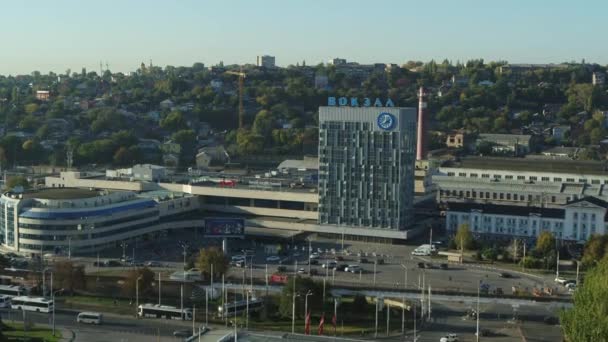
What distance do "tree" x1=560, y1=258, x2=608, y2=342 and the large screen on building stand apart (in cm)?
1574

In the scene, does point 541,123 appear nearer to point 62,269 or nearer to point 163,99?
point 163,99

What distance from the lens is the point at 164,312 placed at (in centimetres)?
2511

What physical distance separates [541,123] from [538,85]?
14675mm

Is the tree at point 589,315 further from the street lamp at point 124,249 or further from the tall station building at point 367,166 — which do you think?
the street lamp at point 124,249

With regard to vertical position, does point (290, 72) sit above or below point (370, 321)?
above

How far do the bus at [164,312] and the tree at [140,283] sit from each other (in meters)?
1.25

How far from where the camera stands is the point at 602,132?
6425 centimetres

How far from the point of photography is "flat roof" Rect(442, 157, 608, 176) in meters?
44.2

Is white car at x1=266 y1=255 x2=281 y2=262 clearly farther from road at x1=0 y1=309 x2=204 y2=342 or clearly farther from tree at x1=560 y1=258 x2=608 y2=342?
tree at x1=560 y1=258 x2=608 y2=342

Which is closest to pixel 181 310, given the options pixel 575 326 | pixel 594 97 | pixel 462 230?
pixel 575 326

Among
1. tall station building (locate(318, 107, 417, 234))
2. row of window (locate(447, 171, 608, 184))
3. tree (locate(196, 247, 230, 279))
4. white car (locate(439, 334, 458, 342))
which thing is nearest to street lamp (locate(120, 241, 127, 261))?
tree (locate(196, 247, 230, 279))

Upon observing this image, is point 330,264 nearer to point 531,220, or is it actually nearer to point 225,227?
point 225,227

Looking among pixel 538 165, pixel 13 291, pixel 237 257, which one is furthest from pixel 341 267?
pixel 538 165

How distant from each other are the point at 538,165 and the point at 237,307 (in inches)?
956
